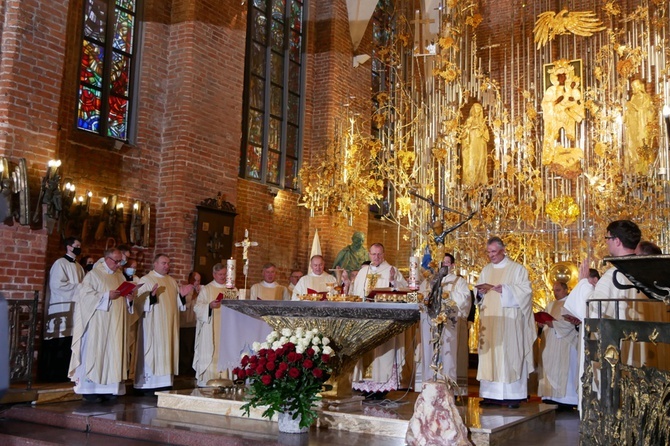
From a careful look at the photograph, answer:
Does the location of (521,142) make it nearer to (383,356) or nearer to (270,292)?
(270,292)

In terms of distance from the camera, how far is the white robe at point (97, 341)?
8.16m

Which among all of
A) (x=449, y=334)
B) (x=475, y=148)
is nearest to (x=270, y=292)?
(x=449, y=334)

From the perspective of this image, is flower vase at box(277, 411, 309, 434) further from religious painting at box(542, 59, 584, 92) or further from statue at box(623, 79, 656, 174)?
religious painting at box(542, 59, 584, 92)

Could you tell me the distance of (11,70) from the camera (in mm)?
8727

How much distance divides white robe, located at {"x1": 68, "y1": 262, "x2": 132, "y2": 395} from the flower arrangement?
255 centimetres

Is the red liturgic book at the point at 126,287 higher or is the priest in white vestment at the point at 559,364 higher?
the red liturgic book at the point at 126,287

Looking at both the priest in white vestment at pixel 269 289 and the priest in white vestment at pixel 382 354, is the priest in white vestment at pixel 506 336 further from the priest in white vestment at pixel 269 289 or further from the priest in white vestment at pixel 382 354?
the priest in white vestment at pixel 269 289

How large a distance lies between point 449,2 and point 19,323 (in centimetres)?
1137

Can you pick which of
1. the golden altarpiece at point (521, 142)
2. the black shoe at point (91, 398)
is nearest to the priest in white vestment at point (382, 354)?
the black shoe at point (91, 398)

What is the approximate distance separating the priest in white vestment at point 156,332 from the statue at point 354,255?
14.5ft

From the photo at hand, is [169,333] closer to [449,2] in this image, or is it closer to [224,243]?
[224,243]

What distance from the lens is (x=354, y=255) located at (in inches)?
517

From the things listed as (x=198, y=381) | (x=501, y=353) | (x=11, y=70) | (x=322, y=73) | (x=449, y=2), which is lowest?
(x=198, y=381)

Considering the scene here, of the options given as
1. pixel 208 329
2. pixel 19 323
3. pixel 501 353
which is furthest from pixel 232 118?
pixel 501 353
